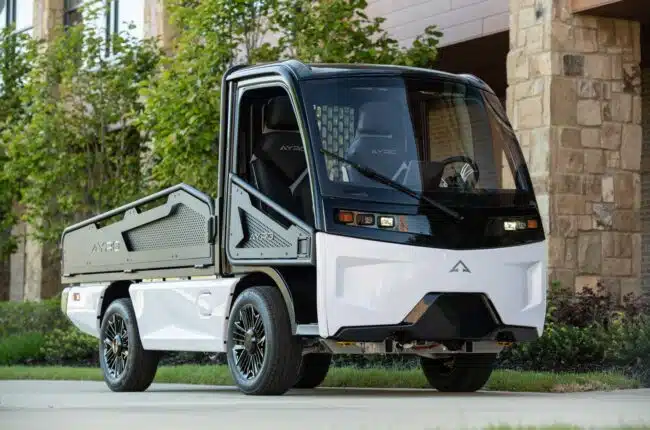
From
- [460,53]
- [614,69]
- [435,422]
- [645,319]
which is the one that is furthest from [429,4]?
[435,422]

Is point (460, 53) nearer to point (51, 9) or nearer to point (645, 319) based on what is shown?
point (645, 319)

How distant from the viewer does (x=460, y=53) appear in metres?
20.6

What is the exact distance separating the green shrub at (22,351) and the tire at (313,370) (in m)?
10.0

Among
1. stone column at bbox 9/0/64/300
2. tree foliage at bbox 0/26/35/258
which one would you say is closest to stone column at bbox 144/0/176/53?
tree foliage at bbox 0/26/35/258

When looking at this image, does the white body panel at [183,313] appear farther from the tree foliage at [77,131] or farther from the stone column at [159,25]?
the stone column at [159,25]

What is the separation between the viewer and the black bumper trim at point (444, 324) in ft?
36.7

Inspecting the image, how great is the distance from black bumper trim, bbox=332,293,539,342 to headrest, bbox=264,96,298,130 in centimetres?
206

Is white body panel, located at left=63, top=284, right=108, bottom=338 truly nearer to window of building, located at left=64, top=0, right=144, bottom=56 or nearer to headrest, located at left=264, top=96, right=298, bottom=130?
headrest, located at left=264, top=96, right=298, bottom=130

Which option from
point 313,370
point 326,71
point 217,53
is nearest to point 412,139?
point 326,71

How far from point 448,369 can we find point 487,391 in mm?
440

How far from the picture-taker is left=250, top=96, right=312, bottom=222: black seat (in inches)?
474

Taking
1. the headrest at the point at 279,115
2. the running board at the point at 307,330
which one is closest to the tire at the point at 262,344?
the running board at the point at 307,330

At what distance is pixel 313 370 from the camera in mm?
14234

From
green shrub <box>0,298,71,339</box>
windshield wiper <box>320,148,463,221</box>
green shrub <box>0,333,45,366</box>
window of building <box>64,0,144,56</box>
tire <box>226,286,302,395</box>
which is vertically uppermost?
window of building <box>64,0,144,56</box>
